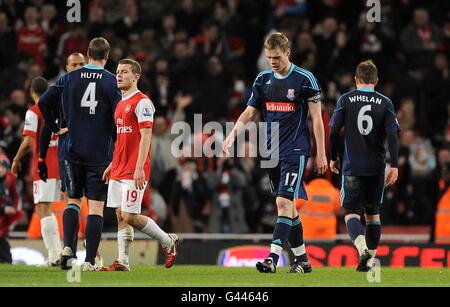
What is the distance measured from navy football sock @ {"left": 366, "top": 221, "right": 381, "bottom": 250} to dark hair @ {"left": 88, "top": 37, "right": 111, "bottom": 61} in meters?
3.36

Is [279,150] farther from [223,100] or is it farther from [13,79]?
[13,79]

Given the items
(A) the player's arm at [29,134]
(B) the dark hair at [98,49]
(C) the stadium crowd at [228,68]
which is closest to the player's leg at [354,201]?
(B) the dark hair at [98,49]

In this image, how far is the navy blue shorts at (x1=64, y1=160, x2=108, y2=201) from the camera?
39.3ft

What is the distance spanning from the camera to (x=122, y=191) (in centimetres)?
1161

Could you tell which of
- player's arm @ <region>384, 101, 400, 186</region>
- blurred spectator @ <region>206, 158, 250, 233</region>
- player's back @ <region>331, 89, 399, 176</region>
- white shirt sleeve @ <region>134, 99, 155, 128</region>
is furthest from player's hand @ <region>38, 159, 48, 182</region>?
blurred spectator @ <region>206, 158, 250, 233</region>

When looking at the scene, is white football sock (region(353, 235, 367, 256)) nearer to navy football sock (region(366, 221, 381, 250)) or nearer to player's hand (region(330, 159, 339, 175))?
navy football sock (region(366, 221, 381, 250))

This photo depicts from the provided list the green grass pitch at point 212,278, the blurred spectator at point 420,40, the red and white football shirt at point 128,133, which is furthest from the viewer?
the blurred spectator at point 420,40

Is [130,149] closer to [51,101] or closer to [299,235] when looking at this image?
[51,101]

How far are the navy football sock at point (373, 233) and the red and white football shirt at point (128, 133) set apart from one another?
8.41 ft

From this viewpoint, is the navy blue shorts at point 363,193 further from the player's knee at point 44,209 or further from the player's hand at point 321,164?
the player's knee at point 44,209

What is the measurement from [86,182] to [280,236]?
2079 mm

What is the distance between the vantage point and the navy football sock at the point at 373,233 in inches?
499

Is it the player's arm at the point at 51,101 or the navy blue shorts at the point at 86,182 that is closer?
the navy blue shorts at the point at 86,182

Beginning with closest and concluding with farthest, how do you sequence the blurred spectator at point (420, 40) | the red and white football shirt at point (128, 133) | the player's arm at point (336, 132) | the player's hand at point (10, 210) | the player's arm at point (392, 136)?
the red and white football shirt at point (128, 133)
the player's arm at point (392, 136)
the player's arm at point (336, 132)
the player's hand at point (10, 210)
the blurred spectator at point (420, 40)
